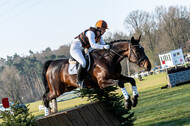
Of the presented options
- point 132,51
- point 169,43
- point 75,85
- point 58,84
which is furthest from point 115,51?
point 169,43

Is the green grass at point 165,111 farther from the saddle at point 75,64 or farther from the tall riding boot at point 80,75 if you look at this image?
the saddle at point 75,64

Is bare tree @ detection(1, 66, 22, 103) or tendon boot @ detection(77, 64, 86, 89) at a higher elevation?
tendon boot @ detection(77, 64, 86, 89)

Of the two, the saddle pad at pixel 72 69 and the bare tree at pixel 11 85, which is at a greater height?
the saddle pad at pixel 72 69

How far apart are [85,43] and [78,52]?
0.28 meters

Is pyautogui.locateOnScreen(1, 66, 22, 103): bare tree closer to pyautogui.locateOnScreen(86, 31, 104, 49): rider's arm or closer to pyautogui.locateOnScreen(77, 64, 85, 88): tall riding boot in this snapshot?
pyautogui.locateOnScreen(77, 64, 85, 88): tall riding boot

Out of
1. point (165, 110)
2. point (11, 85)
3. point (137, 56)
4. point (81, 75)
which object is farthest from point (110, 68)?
point (11, 85)

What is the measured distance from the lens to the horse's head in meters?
5.96

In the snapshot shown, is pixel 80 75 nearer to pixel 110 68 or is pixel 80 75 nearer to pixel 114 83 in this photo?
pixel 110 68

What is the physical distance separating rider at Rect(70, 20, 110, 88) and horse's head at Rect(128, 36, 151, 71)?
1.75ft

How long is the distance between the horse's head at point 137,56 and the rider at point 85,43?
0.53 m

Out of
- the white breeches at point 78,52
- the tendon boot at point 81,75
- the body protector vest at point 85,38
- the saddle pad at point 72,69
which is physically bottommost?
the tendon boot at point 81,75

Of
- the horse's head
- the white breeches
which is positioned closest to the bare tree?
the white breeches

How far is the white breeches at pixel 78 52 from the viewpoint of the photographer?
640cm

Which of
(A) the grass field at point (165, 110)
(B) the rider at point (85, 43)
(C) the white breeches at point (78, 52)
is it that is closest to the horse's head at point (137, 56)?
(B) the rider at point (85, 43)
